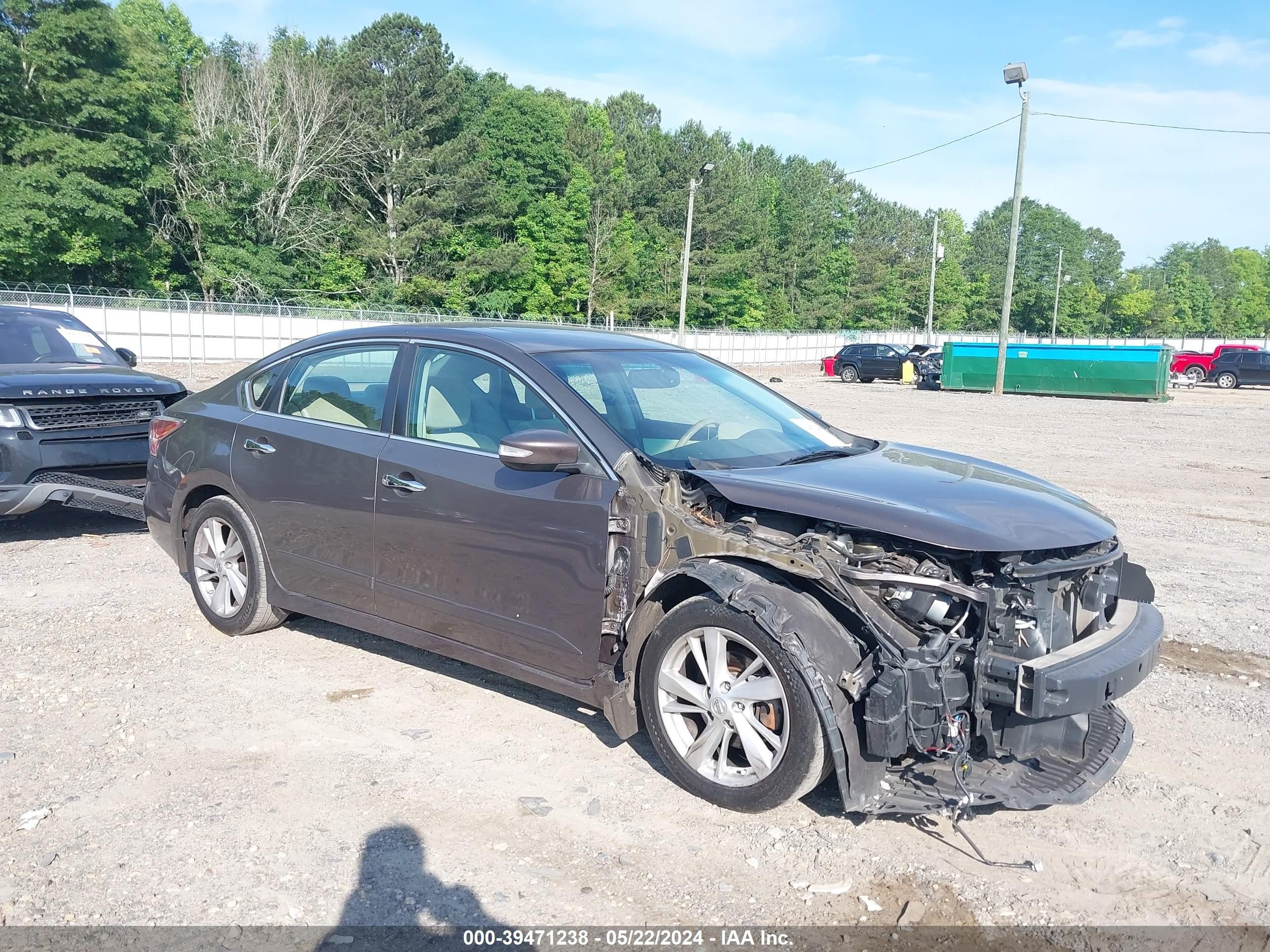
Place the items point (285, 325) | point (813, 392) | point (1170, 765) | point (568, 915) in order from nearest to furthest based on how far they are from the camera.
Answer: point (568, 915)
point (1170, 765)
point (813, 392)
point (285, 325)

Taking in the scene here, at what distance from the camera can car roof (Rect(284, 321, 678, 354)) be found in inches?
192

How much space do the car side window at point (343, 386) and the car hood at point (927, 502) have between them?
181 centimetres

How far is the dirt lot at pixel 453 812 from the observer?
329 centimetres

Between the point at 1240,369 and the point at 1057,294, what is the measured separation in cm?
6849

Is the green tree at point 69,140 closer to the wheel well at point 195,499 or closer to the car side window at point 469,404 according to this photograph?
the wheel well at point 195,499

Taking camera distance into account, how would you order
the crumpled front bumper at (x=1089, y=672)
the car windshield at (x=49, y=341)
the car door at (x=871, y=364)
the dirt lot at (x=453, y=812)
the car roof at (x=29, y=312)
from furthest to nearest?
1. the car door at (x=871, y=364)
2. the car roof at (x=29, y=312)
3. the car windshield at (x=49, y=341)
4. the crumpled front bumper at (x=1089, y=672)
5. the dirt lot at (x=453, y=812)

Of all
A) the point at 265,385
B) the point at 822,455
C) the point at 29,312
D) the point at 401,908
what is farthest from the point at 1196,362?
the point at 401,908

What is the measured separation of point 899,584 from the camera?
3.69m

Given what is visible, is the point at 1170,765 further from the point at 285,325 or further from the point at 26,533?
the point at 285,325

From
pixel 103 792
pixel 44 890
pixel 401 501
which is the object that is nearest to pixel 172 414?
pixel 401 501

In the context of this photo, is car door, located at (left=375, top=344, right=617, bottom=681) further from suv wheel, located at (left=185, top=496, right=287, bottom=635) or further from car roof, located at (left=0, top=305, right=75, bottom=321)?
car roof, located at (left=0, top=305, right=75, bottom=321)

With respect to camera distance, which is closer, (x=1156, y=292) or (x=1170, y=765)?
(x=1170, y=765)

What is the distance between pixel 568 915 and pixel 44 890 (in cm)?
163

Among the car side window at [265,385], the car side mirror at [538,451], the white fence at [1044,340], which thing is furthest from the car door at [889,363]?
the car side mirror at [538,451]
